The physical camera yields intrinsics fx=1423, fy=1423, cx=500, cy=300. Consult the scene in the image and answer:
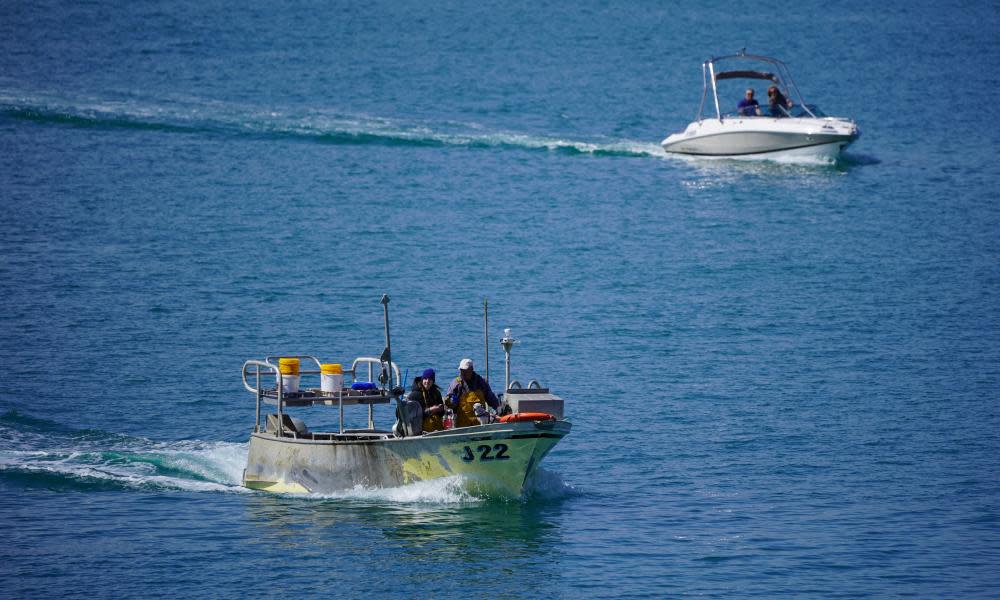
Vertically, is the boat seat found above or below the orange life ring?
below

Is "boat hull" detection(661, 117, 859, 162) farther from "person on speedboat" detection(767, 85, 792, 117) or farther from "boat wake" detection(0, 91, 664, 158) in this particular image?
"boat wake" detection(0, 91, 664, 158)

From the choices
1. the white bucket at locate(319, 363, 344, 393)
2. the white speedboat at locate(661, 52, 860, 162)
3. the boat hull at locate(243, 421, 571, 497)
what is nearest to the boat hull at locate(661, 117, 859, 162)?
the white speedboat at locate(661, 52, 860, 162)

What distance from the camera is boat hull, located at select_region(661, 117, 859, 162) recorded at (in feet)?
194

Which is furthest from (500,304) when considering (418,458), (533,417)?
(533,417)

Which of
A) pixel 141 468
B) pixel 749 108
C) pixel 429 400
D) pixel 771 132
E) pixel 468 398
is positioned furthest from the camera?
pixel 749 108

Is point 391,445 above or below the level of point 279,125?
below

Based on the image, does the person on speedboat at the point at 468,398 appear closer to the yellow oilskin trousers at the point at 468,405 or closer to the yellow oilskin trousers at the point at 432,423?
the yellow oilskin trousers at the point at 468,405

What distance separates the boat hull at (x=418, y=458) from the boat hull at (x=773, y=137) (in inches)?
1480

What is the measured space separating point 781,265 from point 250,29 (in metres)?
53.9

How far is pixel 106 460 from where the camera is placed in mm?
28312

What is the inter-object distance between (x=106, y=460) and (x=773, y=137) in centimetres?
3841

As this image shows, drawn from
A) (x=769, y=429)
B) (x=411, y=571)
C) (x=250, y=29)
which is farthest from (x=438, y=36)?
(x=411, y=571)

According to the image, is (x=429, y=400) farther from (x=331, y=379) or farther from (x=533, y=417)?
(x=533, y=417)

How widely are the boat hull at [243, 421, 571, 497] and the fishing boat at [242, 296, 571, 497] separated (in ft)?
0.06
